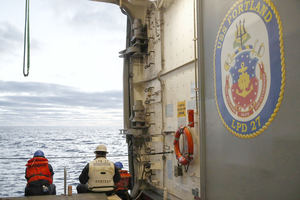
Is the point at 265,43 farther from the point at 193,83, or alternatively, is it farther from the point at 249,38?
the point at 193,83

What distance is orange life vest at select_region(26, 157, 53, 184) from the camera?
5074 millimetres

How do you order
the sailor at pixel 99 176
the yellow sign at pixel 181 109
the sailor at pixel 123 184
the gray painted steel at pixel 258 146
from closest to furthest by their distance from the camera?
1. the gray painted steel at pixel 258 146
2. the sailor at pixel 99 176
3. the yellow sign at pixel 181 109
4. the sailor at pixel 123 184

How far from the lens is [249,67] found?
266 cm

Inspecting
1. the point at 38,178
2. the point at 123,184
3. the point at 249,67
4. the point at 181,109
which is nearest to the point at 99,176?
the point at 38,178

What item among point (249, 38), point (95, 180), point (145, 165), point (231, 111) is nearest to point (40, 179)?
point (95, 180)

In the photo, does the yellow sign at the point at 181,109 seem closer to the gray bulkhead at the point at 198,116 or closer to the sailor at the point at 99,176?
the gray bulkhead at the point at 198,116

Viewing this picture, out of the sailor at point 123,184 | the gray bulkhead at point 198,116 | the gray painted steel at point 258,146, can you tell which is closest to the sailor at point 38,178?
the sailor at point 123,184

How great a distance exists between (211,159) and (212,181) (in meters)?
0.23

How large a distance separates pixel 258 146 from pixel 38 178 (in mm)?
3916

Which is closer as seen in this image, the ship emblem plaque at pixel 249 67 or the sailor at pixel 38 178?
the ship emblem plaque at pixel 249 67

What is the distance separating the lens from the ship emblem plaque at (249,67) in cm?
238

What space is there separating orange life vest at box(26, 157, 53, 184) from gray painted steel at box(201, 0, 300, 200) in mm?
3135

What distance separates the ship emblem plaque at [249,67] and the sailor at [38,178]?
11.4ft

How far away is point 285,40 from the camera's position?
2.25m
